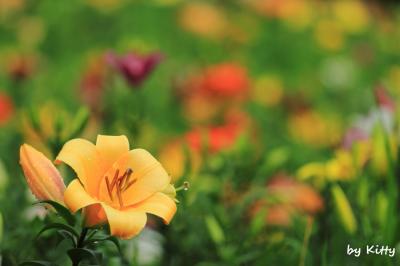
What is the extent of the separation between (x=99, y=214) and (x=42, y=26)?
239 centimetres

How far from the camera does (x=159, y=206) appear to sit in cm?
81

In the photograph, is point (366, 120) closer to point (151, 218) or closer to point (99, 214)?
point (151, 218)

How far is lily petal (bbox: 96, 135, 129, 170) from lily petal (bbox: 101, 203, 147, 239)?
0.30 ft

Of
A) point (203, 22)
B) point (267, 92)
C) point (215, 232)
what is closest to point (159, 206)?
point (215, 232)

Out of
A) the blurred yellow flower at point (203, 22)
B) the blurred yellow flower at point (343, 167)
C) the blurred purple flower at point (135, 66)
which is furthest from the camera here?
the blurred yellow flower at point (203, 22)

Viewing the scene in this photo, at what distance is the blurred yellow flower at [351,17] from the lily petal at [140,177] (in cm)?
305

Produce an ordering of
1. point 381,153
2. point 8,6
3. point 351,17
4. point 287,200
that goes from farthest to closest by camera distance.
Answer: point 351,17 < point 8,6 < point 287,200 < point 381,153

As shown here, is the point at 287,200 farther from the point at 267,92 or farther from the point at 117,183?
the point at 267,92

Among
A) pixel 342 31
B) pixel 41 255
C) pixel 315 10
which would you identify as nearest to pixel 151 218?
pixel 41 255

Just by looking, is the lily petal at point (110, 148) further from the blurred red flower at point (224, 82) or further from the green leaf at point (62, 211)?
Result: the blurred red flower at point (224, 82)

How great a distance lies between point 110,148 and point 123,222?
0.12 meters

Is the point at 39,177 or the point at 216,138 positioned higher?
the point at 216,138

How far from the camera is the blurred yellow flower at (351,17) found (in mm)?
3777

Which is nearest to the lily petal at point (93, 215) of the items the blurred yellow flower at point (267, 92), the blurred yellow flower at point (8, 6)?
the blurred yellow flower at point (267, 92)
